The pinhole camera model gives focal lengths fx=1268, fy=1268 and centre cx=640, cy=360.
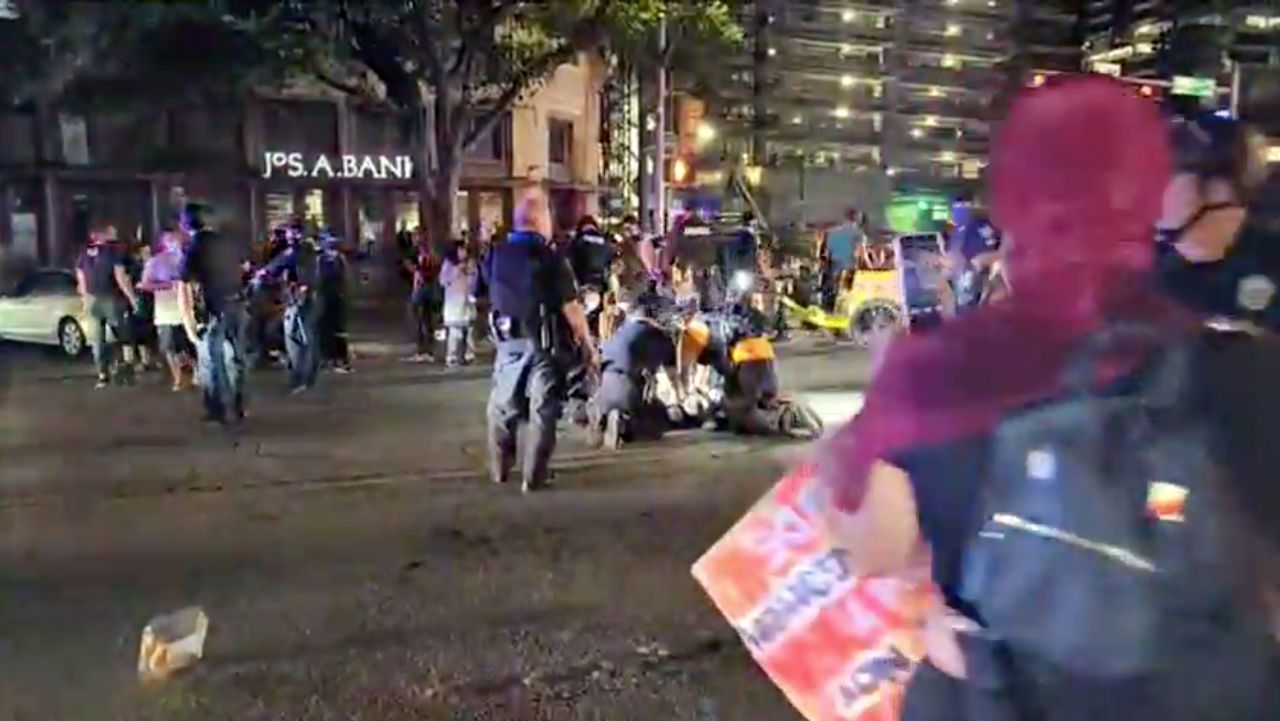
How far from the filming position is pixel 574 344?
7.68m

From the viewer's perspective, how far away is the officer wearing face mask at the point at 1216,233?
83.7 inches

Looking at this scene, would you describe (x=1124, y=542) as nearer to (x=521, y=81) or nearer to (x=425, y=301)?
(x=425, y=301)

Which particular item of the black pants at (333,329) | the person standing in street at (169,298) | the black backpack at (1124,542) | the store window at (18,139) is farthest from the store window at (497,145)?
the black backpack at (1124,542)

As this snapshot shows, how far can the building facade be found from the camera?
17562 mm

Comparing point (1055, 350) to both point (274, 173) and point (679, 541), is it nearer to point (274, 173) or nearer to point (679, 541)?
point (679, 541)

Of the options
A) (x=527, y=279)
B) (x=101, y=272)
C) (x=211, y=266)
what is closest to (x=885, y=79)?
(x=527, y=279)

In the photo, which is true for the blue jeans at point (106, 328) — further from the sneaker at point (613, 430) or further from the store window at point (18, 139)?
the store window at point (18, 139)

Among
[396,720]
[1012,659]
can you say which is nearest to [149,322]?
[396,720]

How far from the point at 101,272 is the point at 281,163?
1218 cm

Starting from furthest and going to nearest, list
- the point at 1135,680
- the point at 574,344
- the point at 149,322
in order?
the point at 149,322, the point at 574,344, the point at 1135,680

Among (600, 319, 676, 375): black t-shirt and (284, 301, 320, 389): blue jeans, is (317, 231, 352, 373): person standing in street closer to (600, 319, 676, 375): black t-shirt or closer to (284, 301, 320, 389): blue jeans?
(284, 301, 320, 389): blue jeans

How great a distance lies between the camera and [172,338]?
1145cm

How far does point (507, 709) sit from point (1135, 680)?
2839 millimetres

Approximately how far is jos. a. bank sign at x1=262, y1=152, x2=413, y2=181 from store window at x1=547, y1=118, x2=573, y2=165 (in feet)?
15.3
